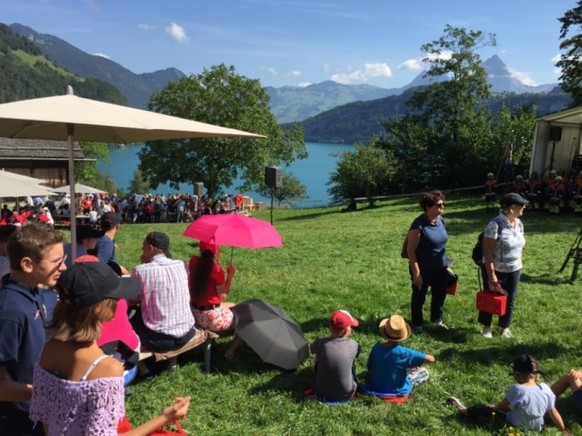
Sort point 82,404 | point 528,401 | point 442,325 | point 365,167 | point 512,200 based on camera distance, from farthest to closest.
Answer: point 365,167, point 442,325, point 512,200, point 528,401, point 82,404

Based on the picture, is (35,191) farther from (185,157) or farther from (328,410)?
(185,157)

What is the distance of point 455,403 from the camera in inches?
172

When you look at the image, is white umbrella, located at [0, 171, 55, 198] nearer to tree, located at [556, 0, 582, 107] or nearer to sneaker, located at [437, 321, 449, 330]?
sneaker, located at [437, 321, 449, 330]

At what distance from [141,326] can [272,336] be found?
1350 mm

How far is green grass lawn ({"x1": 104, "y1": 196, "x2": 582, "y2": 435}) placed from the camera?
415 cm

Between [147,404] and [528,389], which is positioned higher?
[528,389]

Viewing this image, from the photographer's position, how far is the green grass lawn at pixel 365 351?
163 inches

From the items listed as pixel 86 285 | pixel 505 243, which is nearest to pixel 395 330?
pixel 505 243

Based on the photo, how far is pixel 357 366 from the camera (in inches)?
203

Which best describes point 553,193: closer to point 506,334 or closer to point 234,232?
point 506,334

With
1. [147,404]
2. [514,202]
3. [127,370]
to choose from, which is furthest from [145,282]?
[514,202]

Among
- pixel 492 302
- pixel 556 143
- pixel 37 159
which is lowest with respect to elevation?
pixel 37 159

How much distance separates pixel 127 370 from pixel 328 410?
1828 millimetres

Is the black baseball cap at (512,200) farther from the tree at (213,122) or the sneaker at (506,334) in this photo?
the tree at (213,122)
